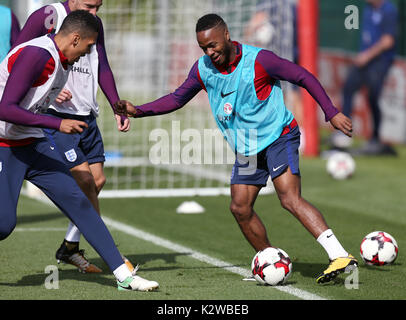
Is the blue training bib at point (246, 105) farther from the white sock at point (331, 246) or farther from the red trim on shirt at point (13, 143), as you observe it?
the red trim on shirt at point (13, 143)

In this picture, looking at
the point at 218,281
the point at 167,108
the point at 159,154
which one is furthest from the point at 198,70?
the point at 159,154

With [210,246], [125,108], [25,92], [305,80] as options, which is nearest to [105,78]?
[125,108]

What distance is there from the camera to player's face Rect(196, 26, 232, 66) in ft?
20.7

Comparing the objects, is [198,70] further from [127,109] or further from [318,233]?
[318,233]

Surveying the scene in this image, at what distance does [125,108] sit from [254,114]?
40.4 inches

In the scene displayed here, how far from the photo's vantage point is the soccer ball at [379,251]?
7.07m

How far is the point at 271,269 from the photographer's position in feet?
20.4

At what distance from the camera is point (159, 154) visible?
1580 cm

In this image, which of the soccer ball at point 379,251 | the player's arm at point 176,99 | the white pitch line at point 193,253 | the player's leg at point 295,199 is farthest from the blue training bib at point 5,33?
the soccer ball at point 379,251

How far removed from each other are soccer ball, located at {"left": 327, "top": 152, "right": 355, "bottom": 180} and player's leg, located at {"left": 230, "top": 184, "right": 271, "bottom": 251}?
680cm

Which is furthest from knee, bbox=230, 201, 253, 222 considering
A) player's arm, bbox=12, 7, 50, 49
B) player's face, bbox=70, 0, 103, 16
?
player's arm, bbox=12, 7, 50, 49

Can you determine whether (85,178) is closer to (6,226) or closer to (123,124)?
(123,124)

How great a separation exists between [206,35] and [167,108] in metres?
0.80
